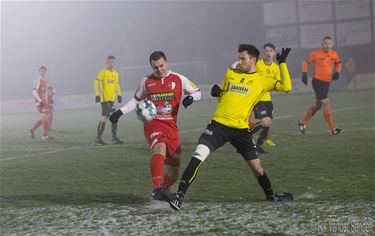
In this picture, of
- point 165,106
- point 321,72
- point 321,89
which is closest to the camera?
point 165,106

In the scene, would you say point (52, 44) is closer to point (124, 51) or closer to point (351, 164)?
point (124, 51)

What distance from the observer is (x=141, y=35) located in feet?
141

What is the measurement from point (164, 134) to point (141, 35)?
122 ft

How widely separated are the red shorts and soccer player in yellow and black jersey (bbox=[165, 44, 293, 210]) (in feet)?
1.52

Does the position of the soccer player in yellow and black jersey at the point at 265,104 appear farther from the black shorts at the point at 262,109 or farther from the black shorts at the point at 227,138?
the black shorts at the point at 227,138

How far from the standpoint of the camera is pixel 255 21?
133 feet

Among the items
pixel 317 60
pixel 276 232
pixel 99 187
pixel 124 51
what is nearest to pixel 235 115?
pixel 276 232

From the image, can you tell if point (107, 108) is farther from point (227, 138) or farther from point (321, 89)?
point (227, 138)

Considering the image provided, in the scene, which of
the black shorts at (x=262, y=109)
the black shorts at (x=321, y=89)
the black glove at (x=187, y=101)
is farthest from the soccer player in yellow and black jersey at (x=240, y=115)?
the black shorts at (x=321, y=89)

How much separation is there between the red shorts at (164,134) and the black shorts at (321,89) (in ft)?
21.6

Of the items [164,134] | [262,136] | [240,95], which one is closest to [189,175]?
[164,134]

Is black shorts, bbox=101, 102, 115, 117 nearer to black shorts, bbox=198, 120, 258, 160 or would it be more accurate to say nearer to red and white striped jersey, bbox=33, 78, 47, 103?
red and white striped jersey, bbox=33, 78, 47, 103

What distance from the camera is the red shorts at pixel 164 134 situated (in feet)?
21.1

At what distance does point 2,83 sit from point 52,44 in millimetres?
5173
